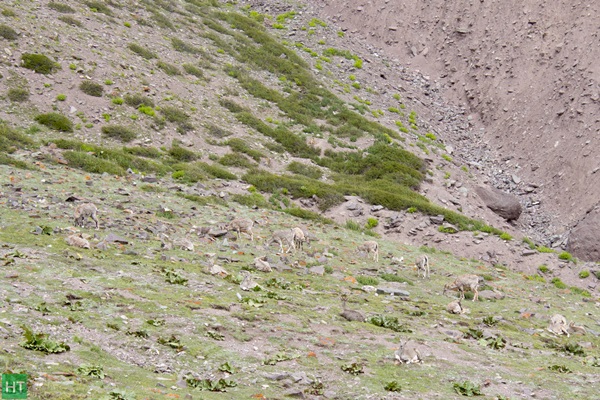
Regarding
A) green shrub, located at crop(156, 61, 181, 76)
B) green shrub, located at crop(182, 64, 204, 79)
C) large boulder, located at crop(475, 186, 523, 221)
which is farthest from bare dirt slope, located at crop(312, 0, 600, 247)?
green shrub, located at crop(156, 61, 181, 76)

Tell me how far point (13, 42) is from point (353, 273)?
102 ft

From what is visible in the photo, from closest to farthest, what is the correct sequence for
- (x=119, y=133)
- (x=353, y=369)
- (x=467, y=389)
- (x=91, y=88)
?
1. (x=467, y=389)
2. (x=353, y=369)
3. (x=119, y=133)
4. (x=91, y=88)

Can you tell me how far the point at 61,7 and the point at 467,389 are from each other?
159ft

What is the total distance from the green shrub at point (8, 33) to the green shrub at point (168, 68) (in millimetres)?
10593

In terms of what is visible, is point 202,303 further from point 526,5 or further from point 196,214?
point 526,5

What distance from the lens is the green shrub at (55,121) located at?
37.0 metres

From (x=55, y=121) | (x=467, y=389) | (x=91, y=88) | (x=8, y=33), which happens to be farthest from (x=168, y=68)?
(x=467, y=389)

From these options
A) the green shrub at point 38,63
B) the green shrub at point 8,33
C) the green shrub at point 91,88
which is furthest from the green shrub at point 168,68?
the green shrub at point 8,33

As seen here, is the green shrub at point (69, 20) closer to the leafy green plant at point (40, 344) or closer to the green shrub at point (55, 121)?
the green shrub at point (55, 121)

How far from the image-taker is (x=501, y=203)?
151 feet

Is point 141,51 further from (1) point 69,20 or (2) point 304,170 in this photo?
(2) point 304,170

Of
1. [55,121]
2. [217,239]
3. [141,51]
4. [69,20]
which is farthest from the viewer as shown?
[141,51]

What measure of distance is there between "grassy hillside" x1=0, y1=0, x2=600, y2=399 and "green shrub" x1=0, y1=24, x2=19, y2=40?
0.10 meters

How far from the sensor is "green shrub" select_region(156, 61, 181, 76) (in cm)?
4944
